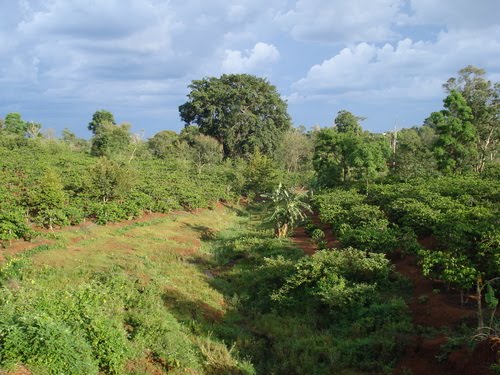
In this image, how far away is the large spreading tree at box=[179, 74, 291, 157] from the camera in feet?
166

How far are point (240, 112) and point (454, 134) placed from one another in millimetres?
26423

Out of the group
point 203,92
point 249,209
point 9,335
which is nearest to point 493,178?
point 249,209

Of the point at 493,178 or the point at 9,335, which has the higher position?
the point at 493,178

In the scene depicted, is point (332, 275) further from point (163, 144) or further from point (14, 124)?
point (14, 124)

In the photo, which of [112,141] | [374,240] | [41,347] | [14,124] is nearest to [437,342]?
[374,240]

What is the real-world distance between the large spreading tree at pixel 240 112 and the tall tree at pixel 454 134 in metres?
23.1

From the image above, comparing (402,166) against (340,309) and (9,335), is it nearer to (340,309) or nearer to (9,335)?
(340,309)

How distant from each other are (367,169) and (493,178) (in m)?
8.49

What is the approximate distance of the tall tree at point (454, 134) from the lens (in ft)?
98.6

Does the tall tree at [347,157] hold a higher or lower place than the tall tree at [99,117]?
lower

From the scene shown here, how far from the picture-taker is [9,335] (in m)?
6.69

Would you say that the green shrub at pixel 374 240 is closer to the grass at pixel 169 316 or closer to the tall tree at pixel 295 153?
the grass at pixel 169 316

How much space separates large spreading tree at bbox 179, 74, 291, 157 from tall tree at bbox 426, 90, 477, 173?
2313 cm

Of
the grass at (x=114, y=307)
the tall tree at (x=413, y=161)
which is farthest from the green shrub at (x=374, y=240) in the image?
the tall tree at (x=413, y=161)
